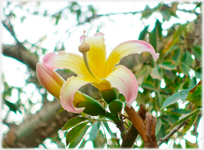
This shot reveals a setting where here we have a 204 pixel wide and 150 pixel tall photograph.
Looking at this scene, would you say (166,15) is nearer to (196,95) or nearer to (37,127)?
(196,95)

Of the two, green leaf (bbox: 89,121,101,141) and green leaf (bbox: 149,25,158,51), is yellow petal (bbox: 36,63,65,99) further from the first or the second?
green leaf (bbox: 149,25,158,51)

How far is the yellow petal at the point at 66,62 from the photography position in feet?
1.71

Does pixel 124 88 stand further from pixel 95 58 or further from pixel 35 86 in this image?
pixel 35 86

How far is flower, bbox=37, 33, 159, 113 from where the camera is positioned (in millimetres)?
455

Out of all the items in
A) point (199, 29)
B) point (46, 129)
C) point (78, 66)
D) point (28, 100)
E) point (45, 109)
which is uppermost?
point (78, 66)

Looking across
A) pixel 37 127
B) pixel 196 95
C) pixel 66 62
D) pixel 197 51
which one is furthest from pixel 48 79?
pixel 37 127

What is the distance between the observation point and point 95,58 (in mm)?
604

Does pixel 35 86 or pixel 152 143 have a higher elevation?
pixel 152 143

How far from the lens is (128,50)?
535 millimetres

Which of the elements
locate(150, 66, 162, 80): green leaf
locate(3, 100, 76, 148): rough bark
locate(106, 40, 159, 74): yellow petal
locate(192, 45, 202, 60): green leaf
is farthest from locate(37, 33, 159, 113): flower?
locate(3, 100, 76, 148): rough bark

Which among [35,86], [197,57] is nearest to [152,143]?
[197,57]

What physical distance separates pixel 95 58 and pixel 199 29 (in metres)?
1.23

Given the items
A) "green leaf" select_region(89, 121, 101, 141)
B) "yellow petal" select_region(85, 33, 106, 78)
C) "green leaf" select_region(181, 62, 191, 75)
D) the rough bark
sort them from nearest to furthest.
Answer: "yellow petal" select_region(85, 33, 106, 78), "green leaf" select_region(89, 121, 101, 141), "green leaf" select_region(181, 62, 191, 75), the rough bark

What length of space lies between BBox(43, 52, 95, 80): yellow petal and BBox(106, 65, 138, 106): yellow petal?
10cm
